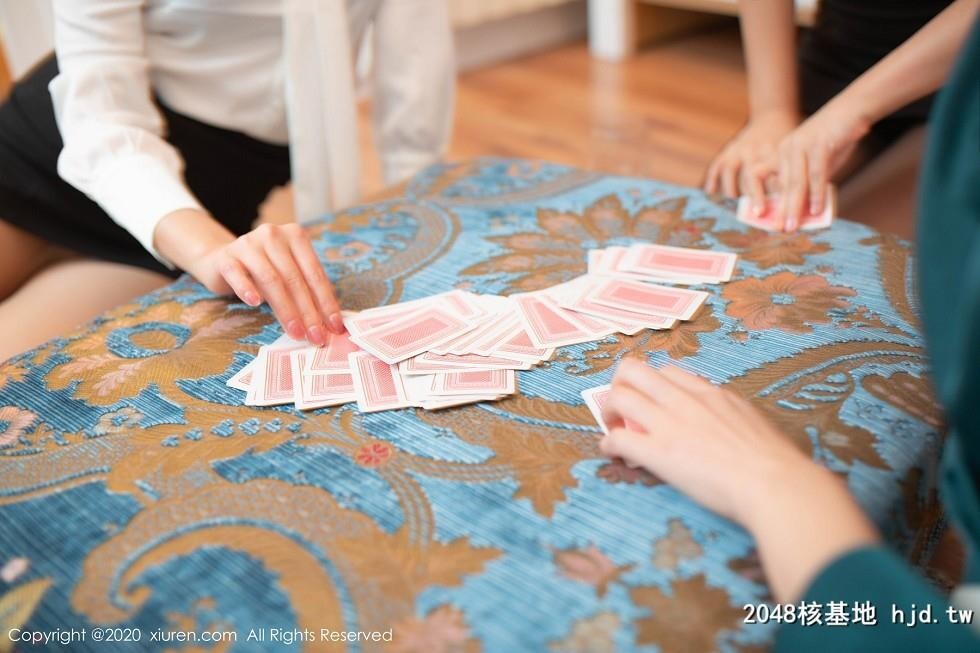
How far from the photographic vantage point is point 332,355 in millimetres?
920

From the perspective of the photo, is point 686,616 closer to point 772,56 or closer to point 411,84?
point 772,56

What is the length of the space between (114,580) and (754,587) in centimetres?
48

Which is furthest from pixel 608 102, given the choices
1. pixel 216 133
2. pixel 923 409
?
pixel 923 409

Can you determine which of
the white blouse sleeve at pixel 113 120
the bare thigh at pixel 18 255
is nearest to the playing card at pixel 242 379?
the white blouse sleeve at pixel 113 120

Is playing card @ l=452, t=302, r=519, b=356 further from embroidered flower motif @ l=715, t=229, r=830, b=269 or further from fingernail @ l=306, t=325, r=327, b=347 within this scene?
embroidered flower motif @ l=715, t=229, r=830, b=269

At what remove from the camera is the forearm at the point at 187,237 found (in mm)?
1078

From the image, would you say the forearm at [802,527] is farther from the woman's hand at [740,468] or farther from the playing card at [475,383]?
the playing card at [475,383]

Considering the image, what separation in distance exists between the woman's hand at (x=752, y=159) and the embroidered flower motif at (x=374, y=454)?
0.70 m

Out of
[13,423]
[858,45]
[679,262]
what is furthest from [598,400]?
[858,45]

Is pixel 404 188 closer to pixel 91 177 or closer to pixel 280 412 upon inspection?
pixel 91 177

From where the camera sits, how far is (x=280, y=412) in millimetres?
828

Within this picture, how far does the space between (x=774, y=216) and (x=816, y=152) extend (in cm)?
13

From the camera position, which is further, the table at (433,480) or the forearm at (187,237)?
the forearm at (187,237)

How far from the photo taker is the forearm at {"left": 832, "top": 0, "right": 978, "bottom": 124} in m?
1.13
